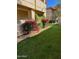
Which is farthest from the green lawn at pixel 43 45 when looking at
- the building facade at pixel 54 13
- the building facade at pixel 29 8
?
the building facade at pixel 29 8

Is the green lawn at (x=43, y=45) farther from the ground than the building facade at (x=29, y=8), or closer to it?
closer to it

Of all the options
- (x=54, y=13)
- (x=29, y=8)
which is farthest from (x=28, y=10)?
(x=54, y=13)

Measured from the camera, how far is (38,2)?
1.60 meters

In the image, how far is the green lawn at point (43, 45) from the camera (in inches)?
60.0

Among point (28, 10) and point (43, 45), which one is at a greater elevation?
point (28, 10)

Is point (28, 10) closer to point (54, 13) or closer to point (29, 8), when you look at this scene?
point (29, 8)

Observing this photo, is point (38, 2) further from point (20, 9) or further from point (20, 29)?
point (20, 29)

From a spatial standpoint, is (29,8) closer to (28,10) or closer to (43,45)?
(28,10)

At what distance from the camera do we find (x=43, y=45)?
5.08 ft

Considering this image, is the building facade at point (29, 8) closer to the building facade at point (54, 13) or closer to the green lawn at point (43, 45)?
the building facade at point (54, 13)
